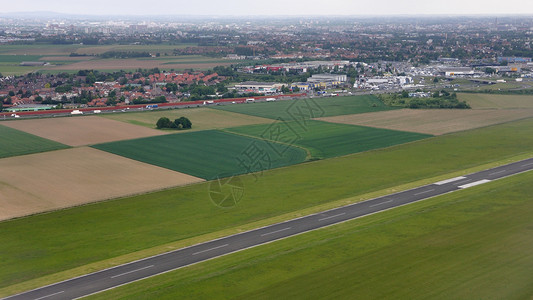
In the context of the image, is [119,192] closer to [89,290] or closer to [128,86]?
[89,290]

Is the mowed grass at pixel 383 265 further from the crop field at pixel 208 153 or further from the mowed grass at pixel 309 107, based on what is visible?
the mowed grass at pixel 309 107

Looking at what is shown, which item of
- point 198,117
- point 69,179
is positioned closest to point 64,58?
point 198,117

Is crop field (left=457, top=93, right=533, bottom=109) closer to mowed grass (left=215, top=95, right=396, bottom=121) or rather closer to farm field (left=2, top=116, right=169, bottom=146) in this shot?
mowed grass (left=215, top=95, right=396, bottom=121)

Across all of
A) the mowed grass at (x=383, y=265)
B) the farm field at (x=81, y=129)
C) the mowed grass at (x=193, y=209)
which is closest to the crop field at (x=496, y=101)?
the mowed grass at (x=193, y=209)

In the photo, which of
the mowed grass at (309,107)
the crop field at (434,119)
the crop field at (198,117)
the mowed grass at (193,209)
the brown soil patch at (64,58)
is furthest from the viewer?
the brown soil patch at (64,58)

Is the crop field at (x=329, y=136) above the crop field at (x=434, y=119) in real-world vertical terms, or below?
above

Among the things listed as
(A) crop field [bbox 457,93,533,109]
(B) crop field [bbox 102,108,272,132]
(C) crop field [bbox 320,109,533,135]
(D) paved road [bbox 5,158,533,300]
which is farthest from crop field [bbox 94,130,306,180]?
(A) crop field [bbox 457,93,533,109]
